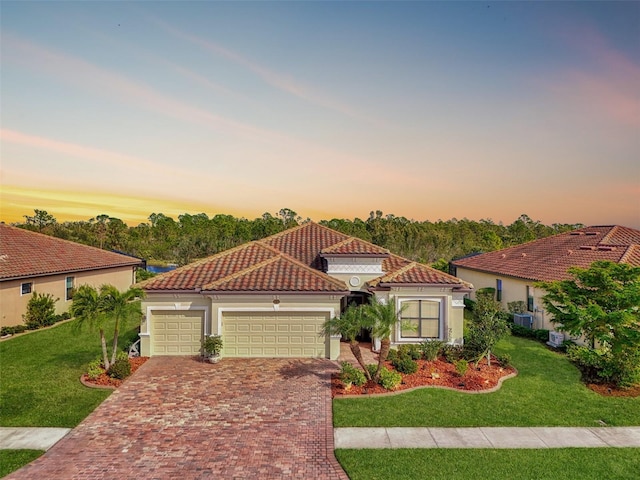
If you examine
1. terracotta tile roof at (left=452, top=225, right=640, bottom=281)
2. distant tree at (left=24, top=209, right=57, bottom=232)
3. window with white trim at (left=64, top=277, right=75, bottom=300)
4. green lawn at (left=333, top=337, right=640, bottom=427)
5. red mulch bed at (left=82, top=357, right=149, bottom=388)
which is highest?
distant tree at (left=24, top=209, right=57, bottom=232)

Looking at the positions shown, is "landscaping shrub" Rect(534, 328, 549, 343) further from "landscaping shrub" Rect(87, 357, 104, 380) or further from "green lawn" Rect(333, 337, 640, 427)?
"landscaping shrub" Rect(87, 357, 104, 380)

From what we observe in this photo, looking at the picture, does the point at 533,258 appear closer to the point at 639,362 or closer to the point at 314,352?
the point at 639,362

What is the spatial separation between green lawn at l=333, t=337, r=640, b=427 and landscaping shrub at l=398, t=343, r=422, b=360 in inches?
105

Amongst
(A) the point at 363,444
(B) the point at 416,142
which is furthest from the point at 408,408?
(B) the point at 416,142

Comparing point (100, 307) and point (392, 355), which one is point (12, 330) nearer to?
point (100, 307)

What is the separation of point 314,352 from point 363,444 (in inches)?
270

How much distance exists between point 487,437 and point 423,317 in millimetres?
7538

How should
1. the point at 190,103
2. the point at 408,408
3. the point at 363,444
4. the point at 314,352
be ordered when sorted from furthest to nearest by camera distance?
the point at 190,103, the point at 314,352, the point at 408,408, the point at 363,444

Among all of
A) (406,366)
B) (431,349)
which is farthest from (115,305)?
(431,349)

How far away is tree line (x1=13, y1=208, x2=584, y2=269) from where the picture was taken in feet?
206

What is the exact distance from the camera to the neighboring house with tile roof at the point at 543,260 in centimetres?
2034

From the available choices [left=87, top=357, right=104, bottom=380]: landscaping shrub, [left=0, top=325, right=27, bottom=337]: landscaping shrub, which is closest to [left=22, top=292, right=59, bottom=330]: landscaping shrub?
[left=0, top=325, right=27, bottom=337]: landscaping shrub

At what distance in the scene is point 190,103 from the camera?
18.9m

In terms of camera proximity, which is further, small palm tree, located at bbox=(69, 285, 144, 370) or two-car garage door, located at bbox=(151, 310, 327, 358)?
two-car garage door, located at bbox=(151, 310, 327, 358)
